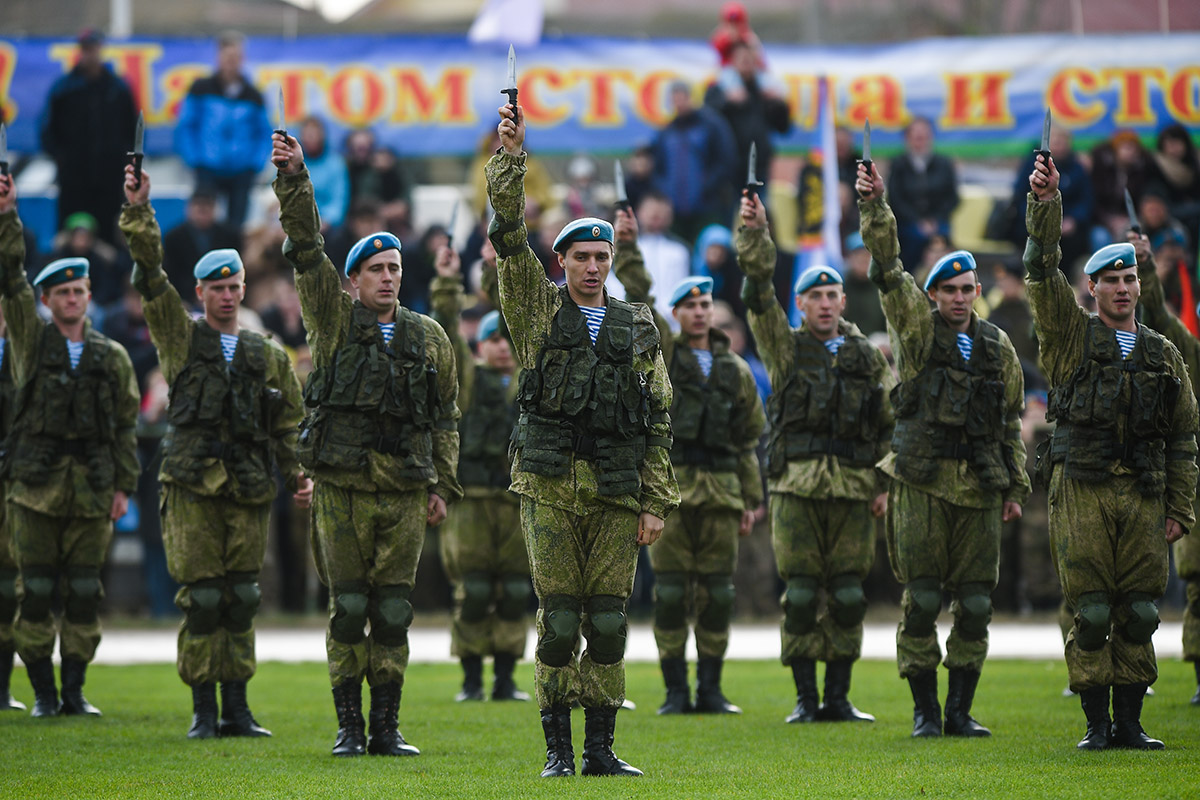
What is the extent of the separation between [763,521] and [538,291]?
9.27 metres

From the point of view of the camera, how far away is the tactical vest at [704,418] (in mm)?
11750

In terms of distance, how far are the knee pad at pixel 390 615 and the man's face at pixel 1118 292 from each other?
407 centimetres

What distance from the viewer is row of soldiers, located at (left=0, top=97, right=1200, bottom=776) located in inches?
332

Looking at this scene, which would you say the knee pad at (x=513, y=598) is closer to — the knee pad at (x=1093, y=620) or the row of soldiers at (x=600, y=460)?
the row of soldiers at (x=600, y=460)

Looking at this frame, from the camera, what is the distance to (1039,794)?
7.58 meters

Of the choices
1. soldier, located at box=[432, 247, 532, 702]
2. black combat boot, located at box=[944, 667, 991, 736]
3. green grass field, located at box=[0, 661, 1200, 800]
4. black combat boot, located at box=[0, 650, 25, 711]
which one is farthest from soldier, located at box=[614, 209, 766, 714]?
black combat boot, located at box=[0, 650, 25, 711]

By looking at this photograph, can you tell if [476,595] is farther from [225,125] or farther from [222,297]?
[225,125]

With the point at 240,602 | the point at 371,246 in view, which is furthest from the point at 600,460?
the point at 240,602

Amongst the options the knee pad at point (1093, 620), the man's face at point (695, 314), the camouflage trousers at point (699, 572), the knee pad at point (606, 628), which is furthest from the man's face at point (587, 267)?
the camouflage trousers at point (699, 572)

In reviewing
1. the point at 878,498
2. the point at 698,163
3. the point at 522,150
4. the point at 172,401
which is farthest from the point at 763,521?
the point at 522,150

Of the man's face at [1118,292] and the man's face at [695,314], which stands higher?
the man's face at [695,314]

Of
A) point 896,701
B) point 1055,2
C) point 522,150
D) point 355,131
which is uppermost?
point 1055,2

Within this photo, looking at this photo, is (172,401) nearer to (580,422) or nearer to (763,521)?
(580,422)

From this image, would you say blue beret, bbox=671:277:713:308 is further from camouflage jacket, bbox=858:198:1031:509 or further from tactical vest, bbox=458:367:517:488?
camouflage jacket, bbox=858:198:1031:509
